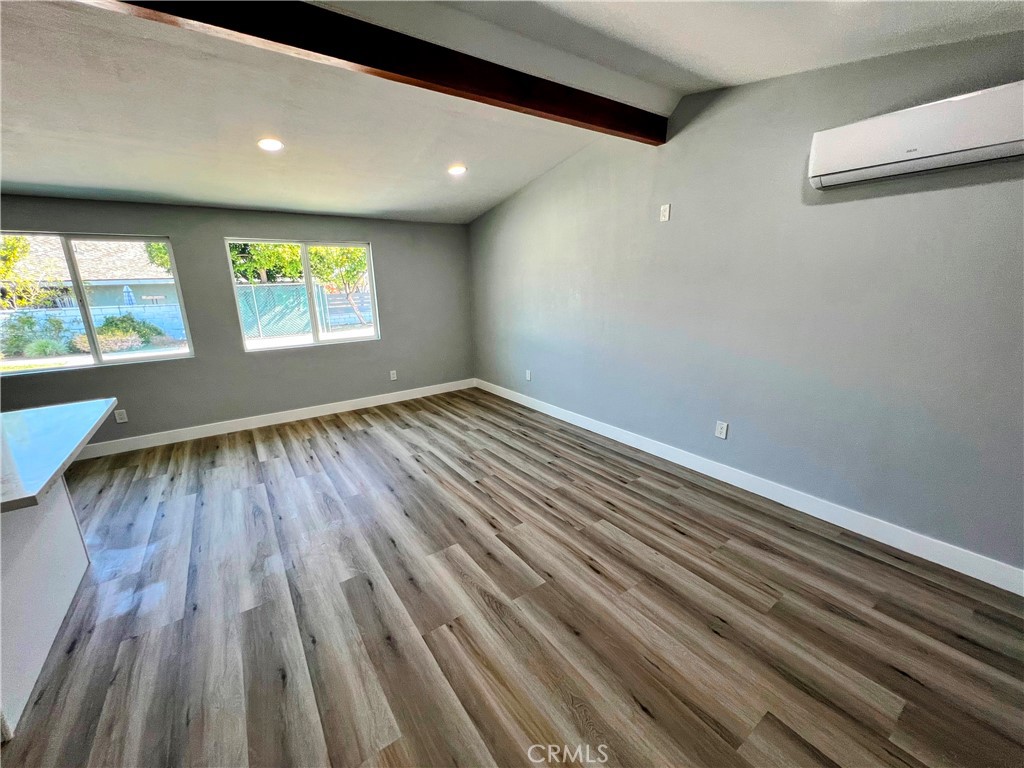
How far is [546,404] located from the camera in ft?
13.8

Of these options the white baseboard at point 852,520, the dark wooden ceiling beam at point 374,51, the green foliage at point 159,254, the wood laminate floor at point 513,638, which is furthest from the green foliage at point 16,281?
the white baseboard at point 852,520

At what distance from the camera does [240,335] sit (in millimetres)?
3803

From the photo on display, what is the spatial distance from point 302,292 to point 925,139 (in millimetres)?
4819

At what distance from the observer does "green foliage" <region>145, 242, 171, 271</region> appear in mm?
3352

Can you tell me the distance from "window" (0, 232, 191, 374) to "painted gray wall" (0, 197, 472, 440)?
12cm

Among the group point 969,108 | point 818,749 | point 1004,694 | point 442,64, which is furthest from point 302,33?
point 1004,694

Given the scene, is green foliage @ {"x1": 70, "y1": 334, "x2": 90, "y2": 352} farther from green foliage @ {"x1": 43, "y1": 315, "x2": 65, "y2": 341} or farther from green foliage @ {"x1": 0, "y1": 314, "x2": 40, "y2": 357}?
green foliage @ {"x1": 0, "y1": 314, "x2": 40, "y2": 357}

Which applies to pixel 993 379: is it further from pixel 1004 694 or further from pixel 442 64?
pixel 442 64

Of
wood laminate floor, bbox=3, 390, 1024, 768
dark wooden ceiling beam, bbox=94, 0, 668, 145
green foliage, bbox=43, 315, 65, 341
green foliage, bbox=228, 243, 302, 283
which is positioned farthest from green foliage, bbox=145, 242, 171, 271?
dark wooden ceiling beam, bbox=94, 0, 668, 145

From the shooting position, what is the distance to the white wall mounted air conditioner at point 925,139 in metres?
1.46

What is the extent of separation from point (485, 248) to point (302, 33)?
329 cm

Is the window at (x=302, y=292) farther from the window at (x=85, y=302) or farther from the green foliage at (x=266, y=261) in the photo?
the window at (x=85, y=302)

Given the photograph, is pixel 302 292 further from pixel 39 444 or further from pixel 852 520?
pixel 852 520

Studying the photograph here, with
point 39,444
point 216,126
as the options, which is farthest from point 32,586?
point 216,126
